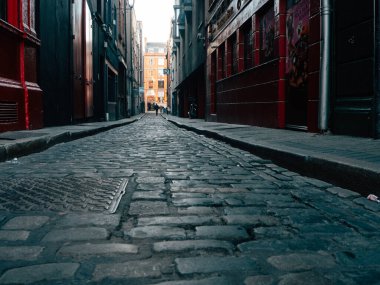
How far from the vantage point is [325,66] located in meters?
7.28

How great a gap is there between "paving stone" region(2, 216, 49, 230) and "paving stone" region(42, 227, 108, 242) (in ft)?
0.59

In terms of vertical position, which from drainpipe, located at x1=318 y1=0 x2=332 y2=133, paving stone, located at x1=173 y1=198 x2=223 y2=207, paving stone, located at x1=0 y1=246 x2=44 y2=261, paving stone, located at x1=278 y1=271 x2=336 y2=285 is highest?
drainpipe, located at x1=318 y1=0 x2=332 y2=133

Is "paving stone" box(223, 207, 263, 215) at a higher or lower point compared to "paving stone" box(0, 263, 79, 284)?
higher

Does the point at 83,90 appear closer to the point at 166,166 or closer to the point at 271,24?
the point at 271,24

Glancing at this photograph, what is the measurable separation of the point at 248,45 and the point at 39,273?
1247 centimetres

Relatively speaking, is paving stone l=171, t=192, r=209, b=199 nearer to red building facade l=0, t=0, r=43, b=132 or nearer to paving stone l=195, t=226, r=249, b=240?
paving stone l=195, t=226, r=249, b=240

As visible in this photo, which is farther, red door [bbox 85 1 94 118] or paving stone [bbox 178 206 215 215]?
red door [bbox 85 1 94 118]

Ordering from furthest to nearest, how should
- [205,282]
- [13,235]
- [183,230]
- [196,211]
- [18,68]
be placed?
1. [18,68]
2. [196,211]
3. [183,230]
4. [13,235]
5. [205,282]

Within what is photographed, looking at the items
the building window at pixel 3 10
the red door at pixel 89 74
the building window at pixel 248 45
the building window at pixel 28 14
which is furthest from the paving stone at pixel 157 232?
the red door at pixel 89 74

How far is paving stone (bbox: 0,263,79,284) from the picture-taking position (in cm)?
171

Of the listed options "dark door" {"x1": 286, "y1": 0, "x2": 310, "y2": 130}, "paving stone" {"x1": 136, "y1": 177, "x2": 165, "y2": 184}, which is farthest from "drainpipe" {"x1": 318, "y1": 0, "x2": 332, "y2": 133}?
"paving stone" {"x1": 136, "y1": 177, "x2": 165, "y2": 184}

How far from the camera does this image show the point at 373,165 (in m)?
3.45

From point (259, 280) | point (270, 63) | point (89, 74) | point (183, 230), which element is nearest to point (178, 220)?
point (183, 230)

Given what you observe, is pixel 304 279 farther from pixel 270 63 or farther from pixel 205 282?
pixel 270 63
